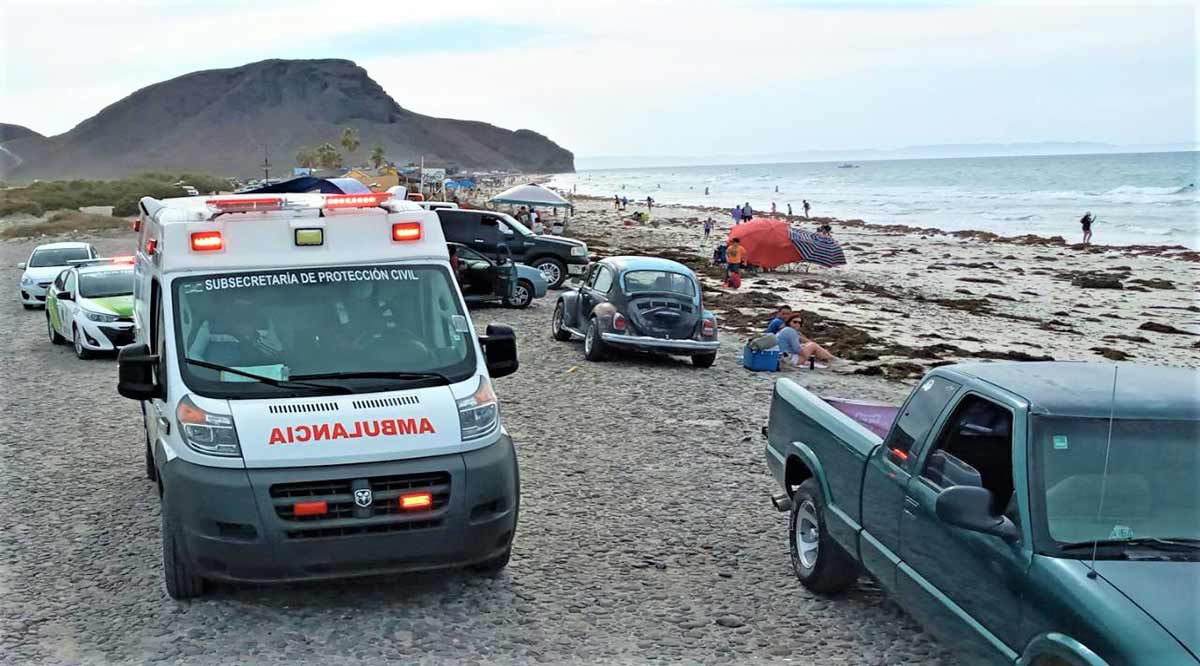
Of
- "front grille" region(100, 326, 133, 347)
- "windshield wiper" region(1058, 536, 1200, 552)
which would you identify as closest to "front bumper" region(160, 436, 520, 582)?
"windshield wiper" region(1058, 536, 1200, 552)

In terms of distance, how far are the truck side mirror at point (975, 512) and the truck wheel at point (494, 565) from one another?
2947mm

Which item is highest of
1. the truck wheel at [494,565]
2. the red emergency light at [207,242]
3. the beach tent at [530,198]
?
the beach tent at [530,198]

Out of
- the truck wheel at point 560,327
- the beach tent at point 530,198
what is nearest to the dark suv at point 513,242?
the truck wheel at point 560,327

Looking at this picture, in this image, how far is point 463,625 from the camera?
642cm

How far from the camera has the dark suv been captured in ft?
85.5

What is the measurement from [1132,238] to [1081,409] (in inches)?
2280

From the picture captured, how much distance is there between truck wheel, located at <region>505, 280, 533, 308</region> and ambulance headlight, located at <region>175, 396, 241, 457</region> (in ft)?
58.1

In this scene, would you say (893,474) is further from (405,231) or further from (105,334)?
(105,334)

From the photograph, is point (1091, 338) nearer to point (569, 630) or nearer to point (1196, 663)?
point (569, 630)

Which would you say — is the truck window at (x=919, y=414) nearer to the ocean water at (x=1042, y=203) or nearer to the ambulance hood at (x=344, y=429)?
the ambulance hood at (x=344, y=429)

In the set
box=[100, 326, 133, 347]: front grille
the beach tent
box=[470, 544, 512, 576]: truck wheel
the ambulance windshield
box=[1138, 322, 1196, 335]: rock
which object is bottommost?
box=[1138, 322, 1196, 335]: rock

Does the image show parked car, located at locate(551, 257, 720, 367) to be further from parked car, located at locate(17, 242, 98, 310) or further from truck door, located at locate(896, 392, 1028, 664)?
parked car, located at locate(17, 242, 98, 310)

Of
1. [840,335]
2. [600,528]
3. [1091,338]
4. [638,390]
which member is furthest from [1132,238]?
[600,528]

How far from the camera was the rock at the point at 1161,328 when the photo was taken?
24.2 meters
